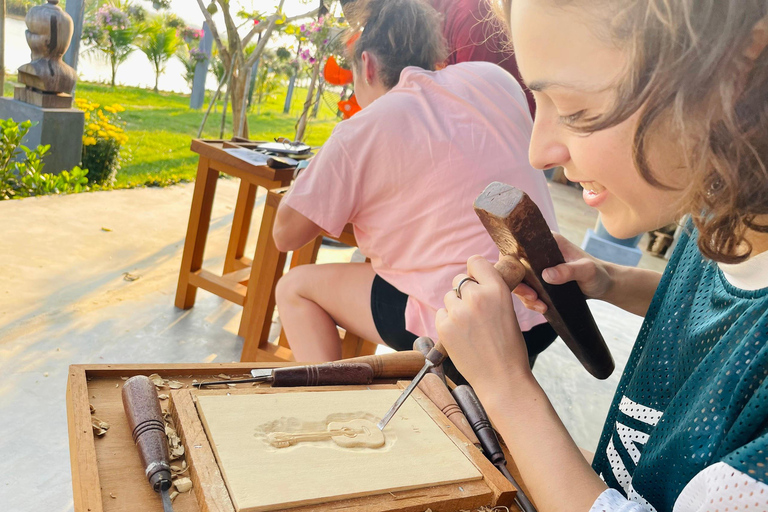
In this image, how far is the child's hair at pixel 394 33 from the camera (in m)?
1.80

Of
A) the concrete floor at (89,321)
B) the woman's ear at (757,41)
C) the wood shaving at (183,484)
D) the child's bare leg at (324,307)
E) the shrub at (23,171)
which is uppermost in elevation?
the woman's ear at (757,41)

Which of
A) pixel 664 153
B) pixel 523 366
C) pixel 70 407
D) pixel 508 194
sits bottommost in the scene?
pixel 70 407

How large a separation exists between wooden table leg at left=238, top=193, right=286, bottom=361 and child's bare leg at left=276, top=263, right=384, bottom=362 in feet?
1.17

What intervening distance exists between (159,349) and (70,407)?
1.78 m

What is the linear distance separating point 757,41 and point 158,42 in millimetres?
8654

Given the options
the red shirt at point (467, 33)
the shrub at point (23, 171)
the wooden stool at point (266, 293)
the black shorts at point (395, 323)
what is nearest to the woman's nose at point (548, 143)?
the black shorts at point (395, 323)

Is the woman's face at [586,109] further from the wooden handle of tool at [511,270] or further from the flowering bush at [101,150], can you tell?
the flowering bush at [101,150]

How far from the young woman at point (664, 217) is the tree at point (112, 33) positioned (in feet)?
24.9

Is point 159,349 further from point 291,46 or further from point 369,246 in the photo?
point 291,46

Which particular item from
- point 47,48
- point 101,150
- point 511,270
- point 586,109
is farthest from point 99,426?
point 101,150

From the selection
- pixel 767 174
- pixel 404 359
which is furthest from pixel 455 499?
pixel 767 174

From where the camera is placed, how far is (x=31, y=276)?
107 inches

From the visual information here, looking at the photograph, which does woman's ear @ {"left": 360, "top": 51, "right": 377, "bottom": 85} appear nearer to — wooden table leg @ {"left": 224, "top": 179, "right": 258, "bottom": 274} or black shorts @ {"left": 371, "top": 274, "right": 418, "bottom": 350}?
black shorts @ {"left": 371, "top": 274, "right": 418, "bottom": 350}

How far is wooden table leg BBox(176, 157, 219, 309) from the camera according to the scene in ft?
8.48
